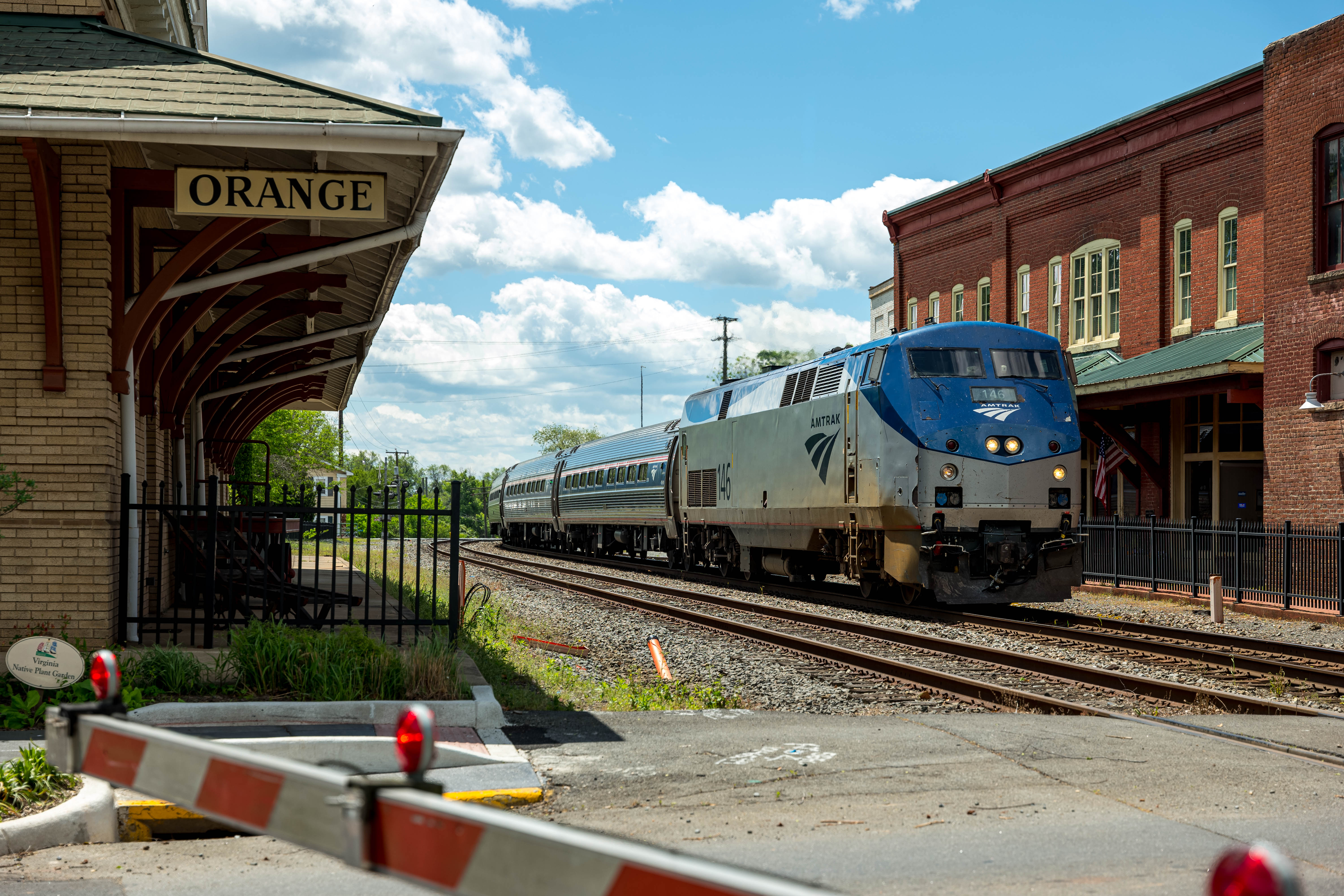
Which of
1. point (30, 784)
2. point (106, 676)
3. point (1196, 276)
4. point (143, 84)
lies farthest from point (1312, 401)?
point (106, 676)

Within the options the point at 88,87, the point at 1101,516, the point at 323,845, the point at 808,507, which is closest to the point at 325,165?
the point at 88,87

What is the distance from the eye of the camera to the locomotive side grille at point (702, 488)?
949 inches

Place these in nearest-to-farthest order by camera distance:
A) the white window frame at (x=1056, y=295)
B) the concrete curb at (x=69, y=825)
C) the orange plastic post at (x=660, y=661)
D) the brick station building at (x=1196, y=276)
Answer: the concrete curb at (x=69, y=825), the orange plastic post at (x=660, y=661), the brick station building at (x=1196, y=276), the white window frame at (x=1056, y=295)

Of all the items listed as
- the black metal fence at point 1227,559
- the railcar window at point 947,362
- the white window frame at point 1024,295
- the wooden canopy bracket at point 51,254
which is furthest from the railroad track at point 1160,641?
the white window frame at point 1024,295

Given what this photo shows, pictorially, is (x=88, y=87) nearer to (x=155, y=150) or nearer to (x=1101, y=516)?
(x=155, y=150)

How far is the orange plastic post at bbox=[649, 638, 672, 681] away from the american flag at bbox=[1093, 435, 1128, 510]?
17.1 metres

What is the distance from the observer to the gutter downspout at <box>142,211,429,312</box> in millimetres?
9789

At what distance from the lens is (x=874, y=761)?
7465 millimetres

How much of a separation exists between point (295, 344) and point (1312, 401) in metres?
16.4

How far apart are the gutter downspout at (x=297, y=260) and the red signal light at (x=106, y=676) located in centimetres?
663

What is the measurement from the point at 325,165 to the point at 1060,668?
8.15 metres

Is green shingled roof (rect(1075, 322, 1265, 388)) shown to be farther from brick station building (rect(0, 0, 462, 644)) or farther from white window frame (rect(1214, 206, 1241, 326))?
brick station building (rect(0, 0, 462, 644))

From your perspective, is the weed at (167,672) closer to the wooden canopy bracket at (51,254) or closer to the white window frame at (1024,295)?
the wooden canopy bracket at (51,254)

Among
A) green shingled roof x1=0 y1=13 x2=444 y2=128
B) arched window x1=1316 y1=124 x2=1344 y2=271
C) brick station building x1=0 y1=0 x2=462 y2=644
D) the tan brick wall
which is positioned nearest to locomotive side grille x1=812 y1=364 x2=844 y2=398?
brick station building x1=0 y1=0 x2=462 y2=644
